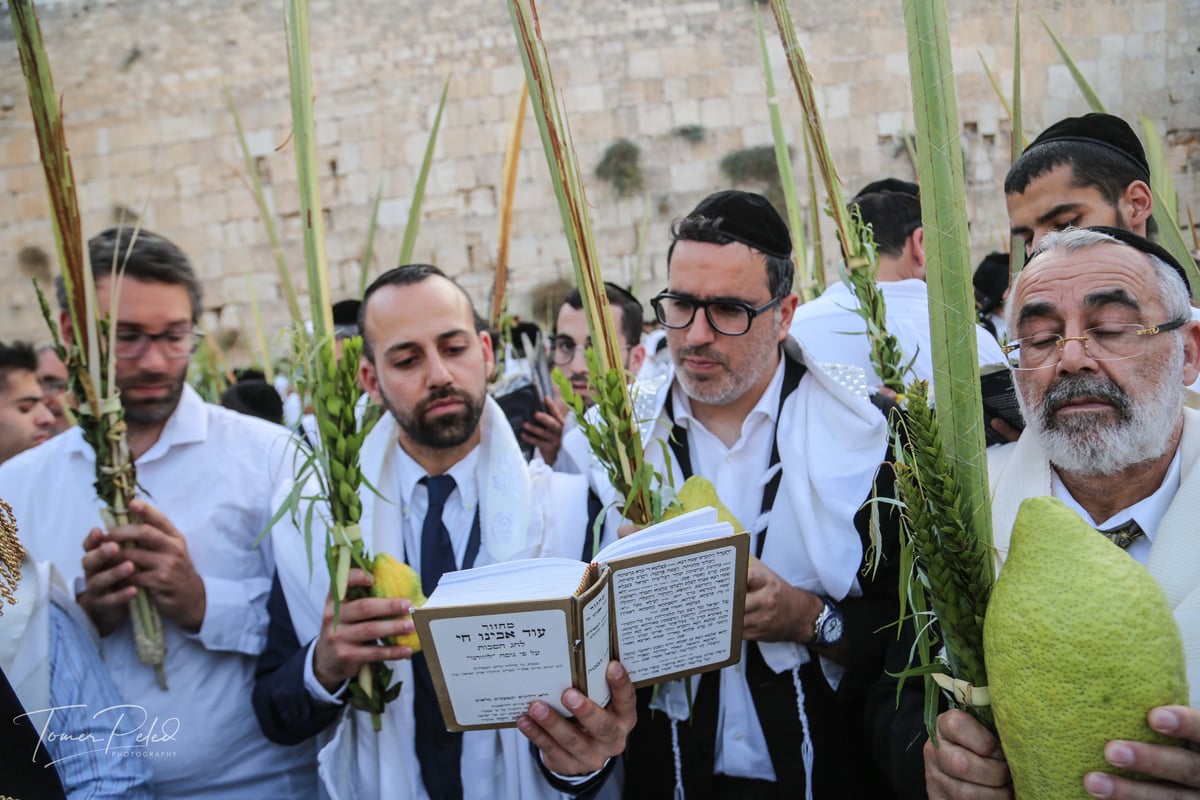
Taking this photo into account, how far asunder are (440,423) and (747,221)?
954 mm

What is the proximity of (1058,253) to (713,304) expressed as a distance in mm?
871

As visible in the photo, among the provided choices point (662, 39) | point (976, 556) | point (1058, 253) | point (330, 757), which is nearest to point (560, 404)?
point (330, 757)

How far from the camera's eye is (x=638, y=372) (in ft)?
15.3

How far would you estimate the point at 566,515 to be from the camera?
2400 mm

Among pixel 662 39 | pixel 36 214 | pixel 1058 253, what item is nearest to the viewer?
pixel 1058 253

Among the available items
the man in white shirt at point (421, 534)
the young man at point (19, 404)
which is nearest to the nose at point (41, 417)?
the young man at point (19, 404)

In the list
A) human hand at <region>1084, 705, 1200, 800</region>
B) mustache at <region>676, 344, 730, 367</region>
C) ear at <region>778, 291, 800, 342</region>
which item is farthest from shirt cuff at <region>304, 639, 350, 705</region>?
human hand at <region>1084, 705, 1200, 800</region>

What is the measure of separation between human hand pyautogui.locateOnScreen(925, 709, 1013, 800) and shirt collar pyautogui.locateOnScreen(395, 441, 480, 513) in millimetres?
1423

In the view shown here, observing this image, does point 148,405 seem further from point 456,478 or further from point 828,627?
point 828,627

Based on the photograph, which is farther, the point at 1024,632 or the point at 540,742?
the point at 540,742

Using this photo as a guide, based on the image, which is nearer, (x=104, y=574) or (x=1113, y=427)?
(x=1113, y=427)

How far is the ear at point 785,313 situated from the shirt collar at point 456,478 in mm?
887

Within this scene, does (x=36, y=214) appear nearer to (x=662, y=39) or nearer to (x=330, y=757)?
(x=662, y=39)

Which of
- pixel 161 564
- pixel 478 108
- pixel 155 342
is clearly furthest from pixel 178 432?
pixel 478 108
